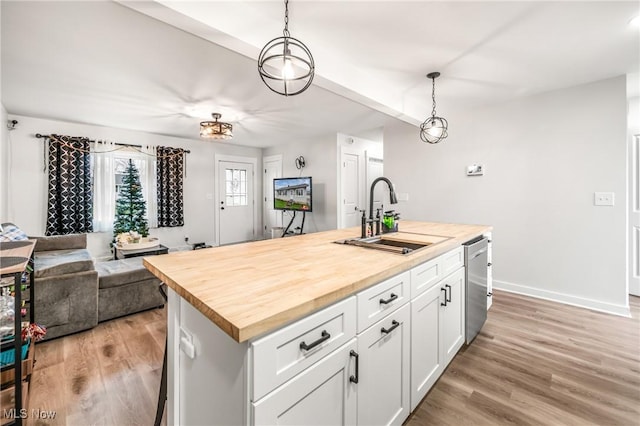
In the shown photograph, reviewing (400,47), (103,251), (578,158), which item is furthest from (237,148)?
(578,158)

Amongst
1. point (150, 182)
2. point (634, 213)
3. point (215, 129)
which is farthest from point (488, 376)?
point (150, 182)

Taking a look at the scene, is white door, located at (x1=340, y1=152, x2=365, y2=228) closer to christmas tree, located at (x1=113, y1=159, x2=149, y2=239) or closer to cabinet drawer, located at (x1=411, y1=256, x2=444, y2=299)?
christmas tree, located at (x1=113, y1=159, x2=149, y2=239)

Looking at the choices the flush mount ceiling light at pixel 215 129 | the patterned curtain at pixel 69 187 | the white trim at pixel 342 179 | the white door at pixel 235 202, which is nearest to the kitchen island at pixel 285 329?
the flush mount ceiling light at pixel 215 129

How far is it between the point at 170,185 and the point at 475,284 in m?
5.37

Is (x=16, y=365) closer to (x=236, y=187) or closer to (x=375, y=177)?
(x=236, y=187)

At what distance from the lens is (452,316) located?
1859 millimetres

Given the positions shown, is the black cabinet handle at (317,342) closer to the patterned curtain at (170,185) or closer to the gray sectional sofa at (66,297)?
the gray sectional sofa at (66,297)

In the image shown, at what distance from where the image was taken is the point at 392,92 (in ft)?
10.4

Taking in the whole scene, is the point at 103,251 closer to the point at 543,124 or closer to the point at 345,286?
the point at 345,286

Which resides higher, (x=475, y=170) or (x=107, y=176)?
(x=107, y=176)

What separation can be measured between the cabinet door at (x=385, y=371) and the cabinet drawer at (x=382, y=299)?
3 centimetres

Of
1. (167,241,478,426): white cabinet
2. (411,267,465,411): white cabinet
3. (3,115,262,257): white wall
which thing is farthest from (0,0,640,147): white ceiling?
(411,267,465,411): white cabinet

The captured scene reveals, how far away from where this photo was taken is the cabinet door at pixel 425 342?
1.45 metres

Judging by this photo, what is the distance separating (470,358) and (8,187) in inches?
239
